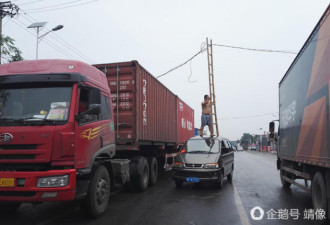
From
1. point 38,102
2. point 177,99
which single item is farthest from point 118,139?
point 177,99

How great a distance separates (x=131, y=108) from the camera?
8016 mm

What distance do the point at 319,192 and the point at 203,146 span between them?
4542 mm

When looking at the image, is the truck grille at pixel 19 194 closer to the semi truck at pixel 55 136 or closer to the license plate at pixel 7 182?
the semi truck at pixel 55 136

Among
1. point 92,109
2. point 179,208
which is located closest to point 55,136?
point 92,109

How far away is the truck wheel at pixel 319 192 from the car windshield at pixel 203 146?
157 inches

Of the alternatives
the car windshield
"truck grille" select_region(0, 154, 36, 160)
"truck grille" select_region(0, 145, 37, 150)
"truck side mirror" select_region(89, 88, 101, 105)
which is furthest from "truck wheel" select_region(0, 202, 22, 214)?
the car windshield

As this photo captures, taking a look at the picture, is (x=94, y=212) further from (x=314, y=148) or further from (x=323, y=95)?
(x=323, y=95)

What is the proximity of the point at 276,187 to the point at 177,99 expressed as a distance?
6357 mm

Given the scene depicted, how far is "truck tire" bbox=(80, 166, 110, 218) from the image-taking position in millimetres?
5176

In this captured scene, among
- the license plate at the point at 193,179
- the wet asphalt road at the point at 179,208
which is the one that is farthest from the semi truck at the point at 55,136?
the license plate at the point at 193,179

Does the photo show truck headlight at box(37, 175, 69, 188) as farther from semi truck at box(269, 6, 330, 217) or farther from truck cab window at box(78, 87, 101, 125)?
semi truck at box(269, 6, 330, 217)

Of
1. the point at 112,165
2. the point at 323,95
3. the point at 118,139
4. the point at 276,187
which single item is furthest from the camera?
the point at 276,187

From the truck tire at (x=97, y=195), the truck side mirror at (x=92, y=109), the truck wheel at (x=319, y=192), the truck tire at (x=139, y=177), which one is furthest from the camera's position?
the truck tire at (x=139, y=177)

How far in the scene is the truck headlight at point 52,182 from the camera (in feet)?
14.2
